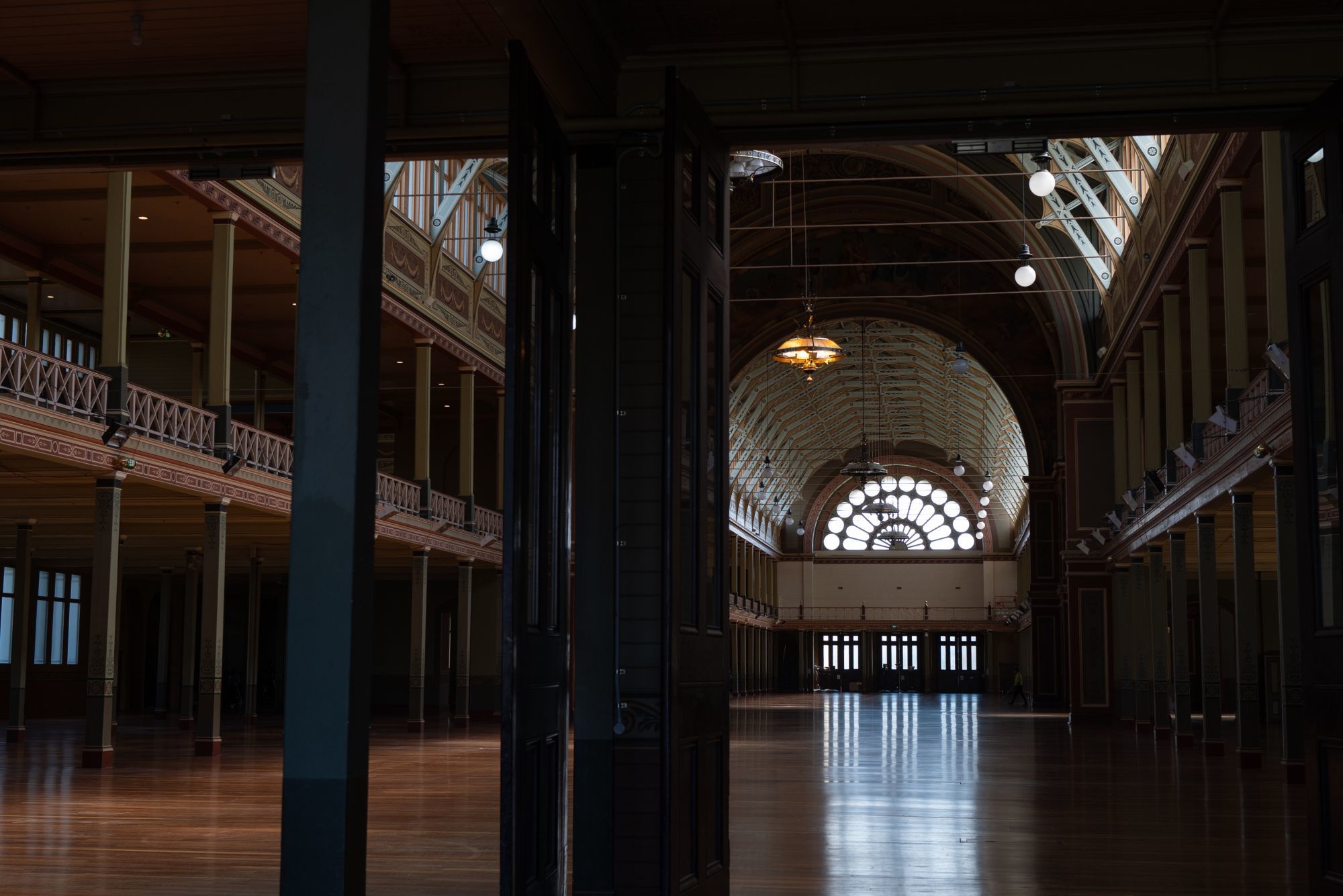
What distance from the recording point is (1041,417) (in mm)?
35656

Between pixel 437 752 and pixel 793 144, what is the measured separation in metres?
14.3

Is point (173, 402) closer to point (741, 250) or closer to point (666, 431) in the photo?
point (666, 431)

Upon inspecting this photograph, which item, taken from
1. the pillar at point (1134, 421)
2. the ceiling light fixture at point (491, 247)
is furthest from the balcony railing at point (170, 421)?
the pillar at point (1134, 421)

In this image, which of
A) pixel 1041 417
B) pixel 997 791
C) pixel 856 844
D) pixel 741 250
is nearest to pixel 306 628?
pixel 856 844

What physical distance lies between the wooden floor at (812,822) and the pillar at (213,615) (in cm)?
78

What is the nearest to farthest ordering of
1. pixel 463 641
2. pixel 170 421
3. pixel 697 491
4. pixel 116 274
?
pixel 697 491, pixel 116 274, pixel 170 421, pixel 463 641

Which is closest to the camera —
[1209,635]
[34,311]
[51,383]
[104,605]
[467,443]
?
[51,383]

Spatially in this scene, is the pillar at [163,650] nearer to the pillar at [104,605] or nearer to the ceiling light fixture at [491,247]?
the pillar at [104,605]

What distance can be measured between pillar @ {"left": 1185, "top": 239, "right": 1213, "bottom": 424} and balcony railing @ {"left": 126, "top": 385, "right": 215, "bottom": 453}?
45.9 ft

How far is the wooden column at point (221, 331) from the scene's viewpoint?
19.5 metres

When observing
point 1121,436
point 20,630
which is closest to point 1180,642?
point 1121,436

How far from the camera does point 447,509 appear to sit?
2869 centimetres

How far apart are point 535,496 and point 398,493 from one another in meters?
20.5

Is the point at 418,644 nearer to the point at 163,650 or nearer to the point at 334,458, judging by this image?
the point at 163,650
